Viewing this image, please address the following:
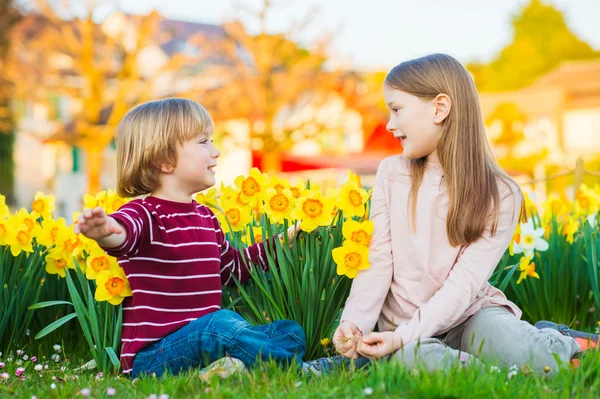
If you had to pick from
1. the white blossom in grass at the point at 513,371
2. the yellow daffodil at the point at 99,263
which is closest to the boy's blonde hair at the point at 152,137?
the yellow daffodil at the point at 99,263

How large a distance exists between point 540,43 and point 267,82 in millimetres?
27728

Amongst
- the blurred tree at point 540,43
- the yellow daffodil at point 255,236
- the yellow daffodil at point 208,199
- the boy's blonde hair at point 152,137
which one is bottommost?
the yellow daffodil at point 255,236

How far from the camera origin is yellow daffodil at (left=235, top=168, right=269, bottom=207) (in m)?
2.83

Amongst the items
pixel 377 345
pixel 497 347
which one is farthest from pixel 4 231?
pixel 497 347

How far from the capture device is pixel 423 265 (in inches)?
96.5

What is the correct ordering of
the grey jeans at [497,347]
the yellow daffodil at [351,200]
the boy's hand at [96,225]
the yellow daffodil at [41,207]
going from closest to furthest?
the boy's hand at [96,225], the grey jeans at [497,347], the yellow daffodil at [351,200], the yellow daffodil at [41,207]

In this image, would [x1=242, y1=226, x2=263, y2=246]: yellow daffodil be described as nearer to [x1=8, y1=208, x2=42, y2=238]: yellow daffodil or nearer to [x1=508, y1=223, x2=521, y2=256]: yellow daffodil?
[x1=8, y1=208, x2=42, y2=238]: yellow daffodil

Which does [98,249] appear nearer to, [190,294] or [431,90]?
[190,294]

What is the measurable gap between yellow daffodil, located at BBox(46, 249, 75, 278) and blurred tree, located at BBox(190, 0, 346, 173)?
52.6 feet

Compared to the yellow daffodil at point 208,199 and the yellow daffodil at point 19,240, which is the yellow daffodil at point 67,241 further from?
the yellow daffodil at point 208,199

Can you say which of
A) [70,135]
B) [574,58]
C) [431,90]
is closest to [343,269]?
[431,90]

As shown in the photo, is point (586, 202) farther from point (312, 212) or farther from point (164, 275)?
point (164, 275)

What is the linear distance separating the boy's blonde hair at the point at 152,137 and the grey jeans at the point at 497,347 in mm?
1027

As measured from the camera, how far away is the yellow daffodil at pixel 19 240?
293 cm
